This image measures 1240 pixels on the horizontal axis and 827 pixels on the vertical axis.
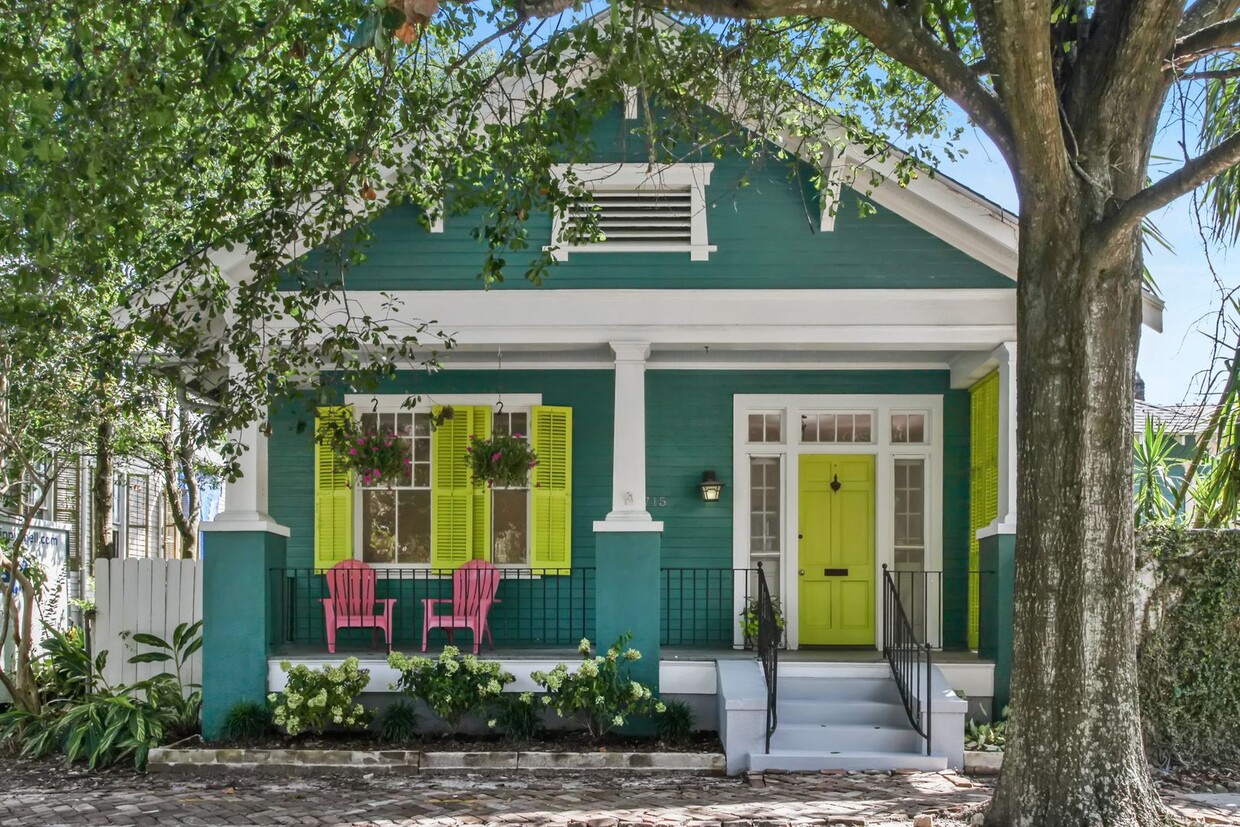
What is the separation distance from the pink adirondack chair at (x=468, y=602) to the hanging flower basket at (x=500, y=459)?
0.88 m

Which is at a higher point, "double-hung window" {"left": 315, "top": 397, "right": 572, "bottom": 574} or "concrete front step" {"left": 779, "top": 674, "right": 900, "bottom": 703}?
"double-hung window" {"left": 315, "top": 397, "right": 572, "bottom": 574}

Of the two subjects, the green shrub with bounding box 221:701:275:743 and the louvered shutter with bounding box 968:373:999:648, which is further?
the louvered shutter with bounding box 968:373:999:648

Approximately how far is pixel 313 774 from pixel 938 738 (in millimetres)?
4900

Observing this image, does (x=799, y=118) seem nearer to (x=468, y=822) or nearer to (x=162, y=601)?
(x=468, y=822)

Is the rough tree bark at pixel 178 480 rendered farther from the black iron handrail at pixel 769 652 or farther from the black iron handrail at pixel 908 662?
the black iron handrail at pixel 908 662

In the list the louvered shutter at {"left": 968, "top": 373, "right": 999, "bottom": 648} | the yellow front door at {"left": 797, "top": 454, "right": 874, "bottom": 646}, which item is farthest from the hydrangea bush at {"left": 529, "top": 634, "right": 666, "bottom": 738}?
the louvered shutter at {"left": 968, "top": 373, "right": 999, "bottom": 648}

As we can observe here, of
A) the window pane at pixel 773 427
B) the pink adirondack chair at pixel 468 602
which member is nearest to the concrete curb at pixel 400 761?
the pink adirondack chair at pixel 468 602

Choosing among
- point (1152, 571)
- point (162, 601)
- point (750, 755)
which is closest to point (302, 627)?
point (162, 601)

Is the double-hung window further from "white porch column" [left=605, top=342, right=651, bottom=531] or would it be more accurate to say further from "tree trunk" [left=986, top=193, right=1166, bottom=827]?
"tree trunk" [left=986, top=193, right=1166, bottom=827]

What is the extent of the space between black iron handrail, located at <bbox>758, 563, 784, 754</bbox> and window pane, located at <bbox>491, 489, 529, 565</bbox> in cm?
259

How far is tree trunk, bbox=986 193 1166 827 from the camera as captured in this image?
689 centimetres

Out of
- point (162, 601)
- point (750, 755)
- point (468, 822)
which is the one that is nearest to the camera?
point (468, 822)

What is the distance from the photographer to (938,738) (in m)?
9.91

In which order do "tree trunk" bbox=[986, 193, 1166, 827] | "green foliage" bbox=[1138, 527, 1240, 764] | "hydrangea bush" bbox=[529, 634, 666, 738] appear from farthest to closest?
"hydrangea bush" bbox=[529, 634, 666, 738], "green foliage" bbox=[1138, 527, 1240, 764], "tree trunk" bbox=[986, 193, 1166, 827]
